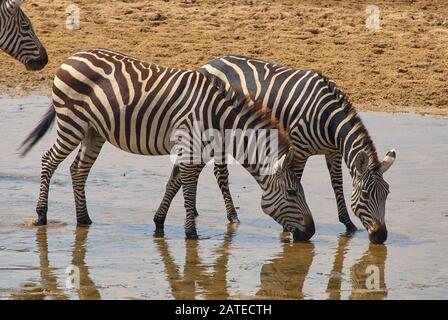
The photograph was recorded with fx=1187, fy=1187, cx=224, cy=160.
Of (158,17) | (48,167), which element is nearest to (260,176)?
(48,167)

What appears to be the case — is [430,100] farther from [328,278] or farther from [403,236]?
[328,278]

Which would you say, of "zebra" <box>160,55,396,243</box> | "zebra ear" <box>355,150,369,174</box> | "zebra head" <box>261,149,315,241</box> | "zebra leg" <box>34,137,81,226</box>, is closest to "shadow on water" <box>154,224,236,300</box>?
"zebra head" <box>261,149,315,241</box>

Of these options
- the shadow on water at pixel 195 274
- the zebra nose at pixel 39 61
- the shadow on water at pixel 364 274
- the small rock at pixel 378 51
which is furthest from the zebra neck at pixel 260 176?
the small rock at pixel 378 51

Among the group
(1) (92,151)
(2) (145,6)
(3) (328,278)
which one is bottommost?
(3) (328,278)

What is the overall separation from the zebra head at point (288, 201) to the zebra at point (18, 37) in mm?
2720

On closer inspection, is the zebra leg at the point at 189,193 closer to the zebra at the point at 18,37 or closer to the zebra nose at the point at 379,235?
the zebra nose at the point at 379,235

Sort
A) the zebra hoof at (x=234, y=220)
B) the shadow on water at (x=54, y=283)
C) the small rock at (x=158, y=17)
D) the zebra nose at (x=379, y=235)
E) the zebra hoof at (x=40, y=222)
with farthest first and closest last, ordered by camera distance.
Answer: the small rock at (x=158, y=17) → the zebra hoof at (x=234, y=220) → the zebra hoof at (x=40, y=222) → the zebra nose at (x=379, y=235) → the shadow on water at (x=54, y=283)

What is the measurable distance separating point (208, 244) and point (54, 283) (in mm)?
1734

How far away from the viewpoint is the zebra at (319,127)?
946 centimetres

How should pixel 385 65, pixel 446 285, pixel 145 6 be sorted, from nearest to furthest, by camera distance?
pixel 446 285 → pixel 385 65 → pixel 145 6

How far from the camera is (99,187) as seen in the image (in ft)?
38.0

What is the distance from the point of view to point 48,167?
10.3 metres
